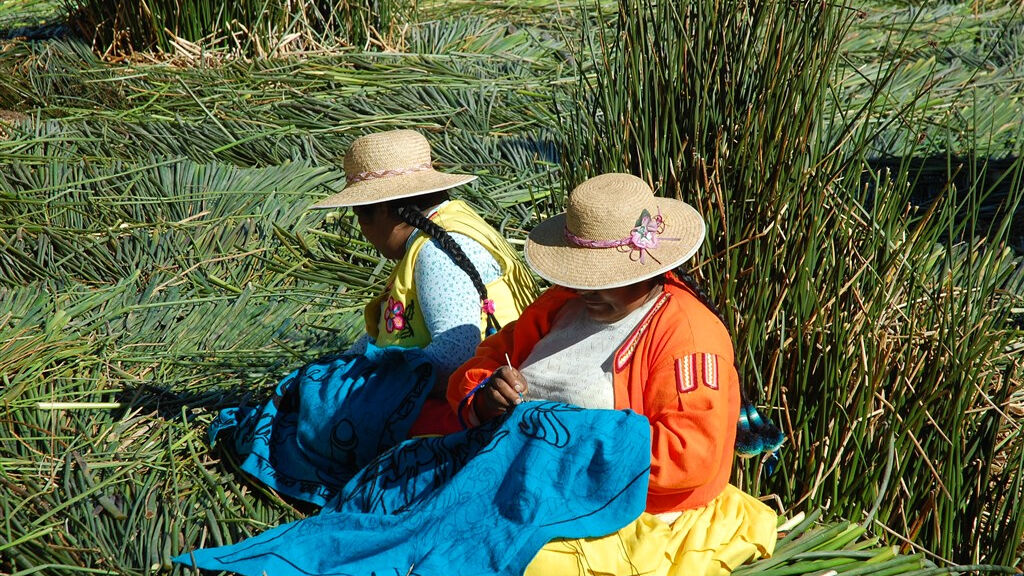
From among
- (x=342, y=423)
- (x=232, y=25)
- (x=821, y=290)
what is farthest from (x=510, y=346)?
(x=232, y=25)

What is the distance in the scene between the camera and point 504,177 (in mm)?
4238

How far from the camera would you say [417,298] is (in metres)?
2.41

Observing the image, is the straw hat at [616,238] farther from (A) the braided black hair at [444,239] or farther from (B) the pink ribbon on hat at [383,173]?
(B) the pink ribbon on hat at [383,173]

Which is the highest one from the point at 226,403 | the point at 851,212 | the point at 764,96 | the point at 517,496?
the point at 764,96

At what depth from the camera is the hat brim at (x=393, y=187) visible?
2406 mm

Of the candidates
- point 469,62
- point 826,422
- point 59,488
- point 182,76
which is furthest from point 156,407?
point 469,62

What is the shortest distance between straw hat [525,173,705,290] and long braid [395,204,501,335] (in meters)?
0.41

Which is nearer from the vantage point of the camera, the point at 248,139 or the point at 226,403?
the point at 226,403

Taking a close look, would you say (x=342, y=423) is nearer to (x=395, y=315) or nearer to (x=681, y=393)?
(x=395, y=315)

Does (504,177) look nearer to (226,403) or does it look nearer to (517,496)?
(226,403)

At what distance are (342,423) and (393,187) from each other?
21.9 inches

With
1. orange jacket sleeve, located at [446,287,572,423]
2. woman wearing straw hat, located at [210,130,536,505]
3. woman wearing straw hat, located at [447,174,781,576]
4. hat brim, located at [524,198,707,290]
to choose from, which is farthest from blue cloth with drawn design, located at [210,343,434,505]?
hat brim, located at [524,198,707,290]

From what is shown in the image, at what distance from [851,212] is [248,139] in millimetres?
2894

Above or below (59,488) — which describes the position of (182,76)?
above
